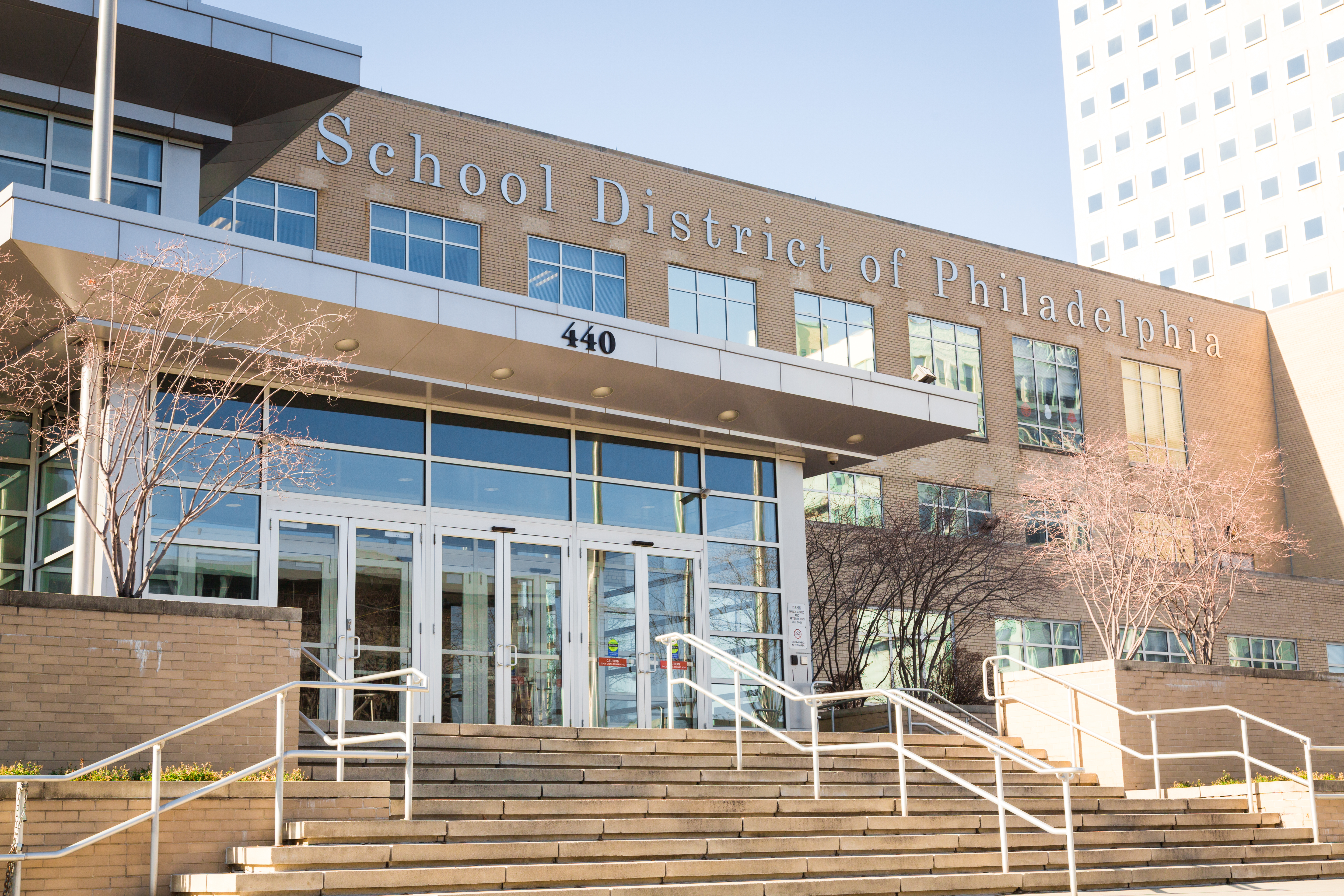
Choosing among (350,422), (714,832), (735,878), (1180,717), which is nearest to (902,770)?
(714,832)

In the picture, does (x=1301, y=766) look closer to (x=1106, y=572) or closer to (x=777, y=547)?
(x=777, y=547)

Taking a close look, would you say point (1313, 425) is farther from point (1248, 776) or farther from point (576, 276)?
point (1248, 776)

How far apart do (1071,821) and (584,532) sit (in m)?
6.88

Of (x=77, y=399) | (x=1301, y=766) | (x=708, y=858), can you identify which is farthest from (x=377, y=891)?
(x=1301, y=766)

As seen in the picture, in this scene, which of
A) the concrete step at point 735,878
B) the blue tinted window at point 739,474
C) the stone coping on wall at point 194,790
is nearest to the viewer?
the concrete step at point 735,878

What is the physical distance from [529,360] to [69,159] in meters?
5.60

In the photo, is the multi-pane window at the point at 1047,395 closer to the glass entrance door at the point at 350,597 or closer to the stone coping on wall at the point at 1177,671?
the stone coping on wall at the point at 1177,671

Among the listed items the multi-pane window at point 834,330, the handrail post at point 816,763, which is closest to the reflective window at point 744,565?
the handrail post at point 816,763

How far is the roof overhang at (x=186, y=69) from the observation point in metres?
13.9

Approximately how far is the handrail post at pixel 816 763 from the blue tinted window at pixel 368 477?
4.84 metres

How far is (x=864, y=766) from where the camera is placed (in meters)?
12.7

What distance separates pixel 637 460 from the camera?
52.7 feet

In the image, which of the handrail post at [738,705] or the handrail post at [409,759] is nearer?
the handrail post at [409,759]

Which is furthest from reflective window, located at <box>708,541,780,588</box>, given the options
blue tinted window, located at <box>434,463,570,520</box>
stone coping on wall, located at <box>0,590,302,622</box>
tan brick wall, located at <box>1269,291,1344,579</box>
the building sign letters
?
tan brick wall, located at <box>1269,291,1344,579</box>
